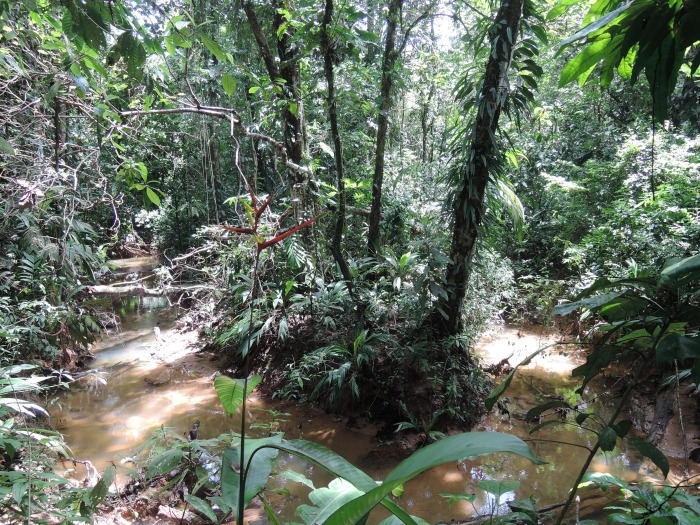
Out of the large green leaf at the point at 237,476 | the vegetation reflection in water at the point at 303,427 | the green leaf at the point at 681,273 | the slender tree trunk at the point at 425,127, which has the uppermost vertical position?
the slender tree trunk at the point at 425,127

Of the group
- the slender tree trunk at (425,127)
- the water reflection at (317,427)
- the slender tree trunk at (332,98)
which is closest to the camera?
the water reflection at (317,427)

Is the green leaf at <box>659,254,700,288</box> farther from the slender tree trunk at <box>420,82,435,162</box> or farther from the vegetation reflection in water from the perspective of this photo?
the slender tree trunk at <box>420,82,435,162</box>

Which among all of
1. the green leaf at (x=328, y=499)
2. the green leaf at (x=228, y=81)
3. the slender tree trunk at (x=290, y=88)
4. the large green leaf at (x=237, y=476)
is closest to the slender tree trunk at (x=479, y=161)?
the slender tree trunk at (x=290, y=88)

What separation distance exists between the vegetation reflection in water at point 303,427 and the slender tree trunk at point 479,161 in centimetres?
119

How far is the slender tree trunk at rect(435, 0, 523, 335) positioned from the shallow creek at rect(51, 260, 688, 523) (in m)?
0.91

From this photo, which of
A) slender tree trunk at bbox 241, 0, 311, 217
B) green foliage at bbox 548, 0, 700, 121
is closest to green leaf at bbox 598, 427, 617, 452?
green foliage at bbox 548, 0, 700, 121

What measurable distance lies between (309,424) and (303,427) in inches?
3.0

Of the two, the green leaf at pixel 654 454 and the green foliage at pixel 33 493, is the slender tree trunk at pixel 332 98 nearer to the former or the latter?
the green foliage at pixel 33 493

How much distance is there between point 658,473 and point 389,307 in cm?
240

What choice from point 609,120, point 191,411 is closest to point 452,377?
point 191,411

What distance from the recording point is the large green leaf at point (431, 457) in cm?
59

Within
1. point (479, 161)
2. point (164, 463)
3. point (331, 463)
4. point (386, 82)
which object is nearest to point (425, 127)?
point (386, 82)

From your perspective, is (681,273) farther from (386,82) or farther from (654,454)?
(386,82)

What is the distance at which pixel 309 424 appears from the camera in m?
3.71
